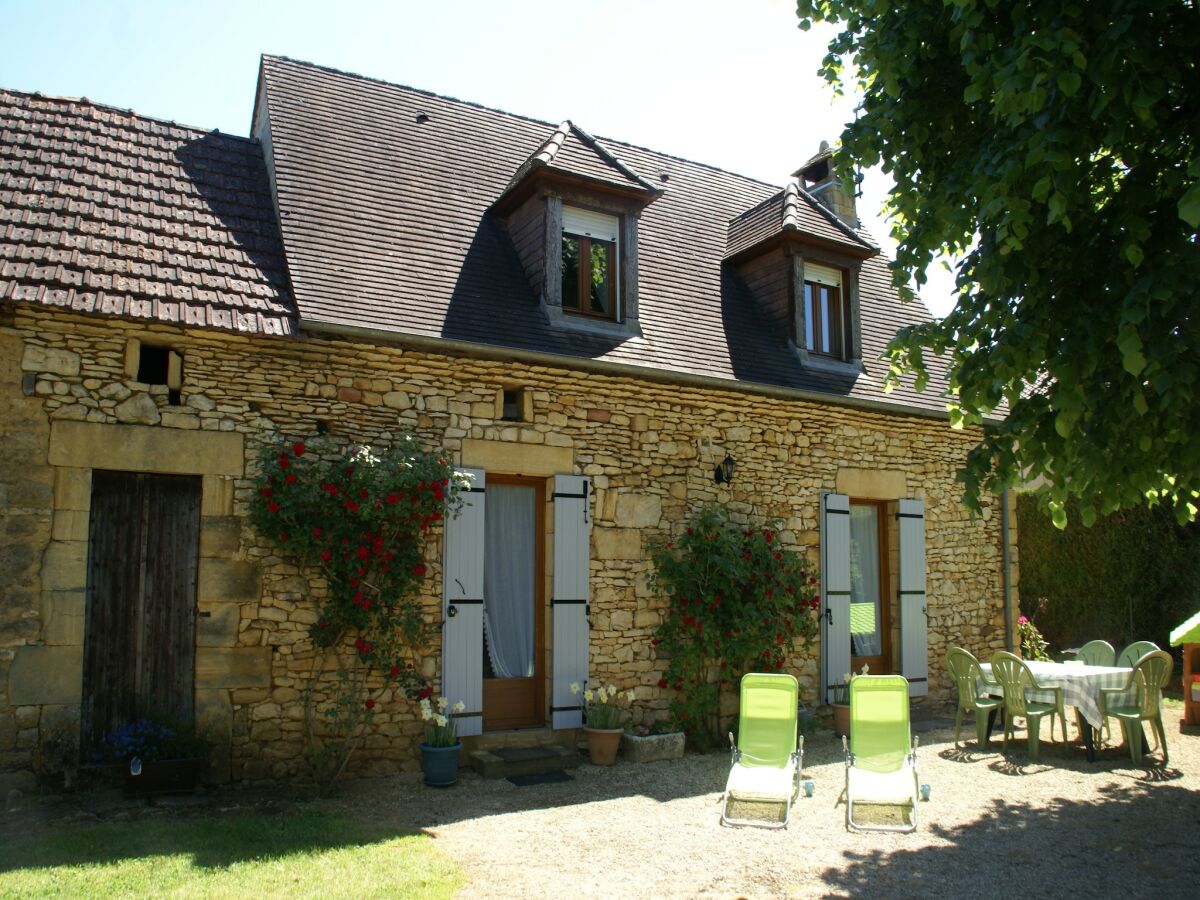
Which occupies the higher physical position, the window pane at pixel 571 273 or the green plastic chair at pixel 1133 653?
the window pane at pixel 571 273

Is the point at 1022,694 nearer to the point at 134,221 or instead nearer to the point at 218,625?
the point at 218,625

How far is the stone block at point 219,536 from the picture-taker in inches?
254

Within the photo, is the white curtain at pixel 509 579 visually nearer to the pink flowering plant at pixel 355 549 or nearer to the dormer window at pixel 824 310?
the pink flowering plant at pixel 355 549

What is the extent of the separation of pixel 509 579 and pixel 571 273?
2845 mm

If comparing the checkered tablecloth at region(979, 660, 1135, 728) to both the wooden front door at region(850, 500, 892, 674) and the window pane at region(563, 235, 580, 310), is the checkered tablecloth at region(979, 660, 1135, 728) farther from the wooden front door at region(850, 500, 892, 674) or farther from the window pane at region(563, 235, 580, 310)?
the window pane at region(563, 235, 580, 310)

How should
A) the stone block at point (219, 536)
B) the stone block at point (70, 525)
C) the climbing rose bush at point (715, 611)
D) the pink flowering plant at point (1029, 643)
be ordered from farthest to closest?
the pink flowering plant at point (1029, 643) < the climbing rose bush at point (715, 611) < the stone block at point (219, 536) < the stone block at point (70, 525)

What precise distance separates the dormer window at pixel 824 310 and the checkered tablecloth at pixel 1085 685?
3870 mm

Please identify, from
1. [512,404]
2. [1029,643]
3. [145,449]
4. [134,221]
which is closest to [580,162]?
[512,404]

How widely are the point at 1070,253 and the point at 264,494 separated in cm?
508

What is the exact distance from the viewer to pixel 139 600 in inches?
251

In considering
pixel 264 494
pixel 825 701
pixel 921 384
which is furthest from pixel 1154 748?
pixel 264 494

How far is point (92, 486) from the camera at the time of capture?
626cm

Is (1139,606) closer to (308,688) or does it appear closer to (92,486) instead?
(308,688)

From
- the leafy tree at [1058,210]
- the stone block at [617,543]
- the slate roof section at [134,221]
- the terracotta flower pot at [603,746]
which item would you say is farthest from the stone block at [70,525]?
the leafy tree at [1058,210]
